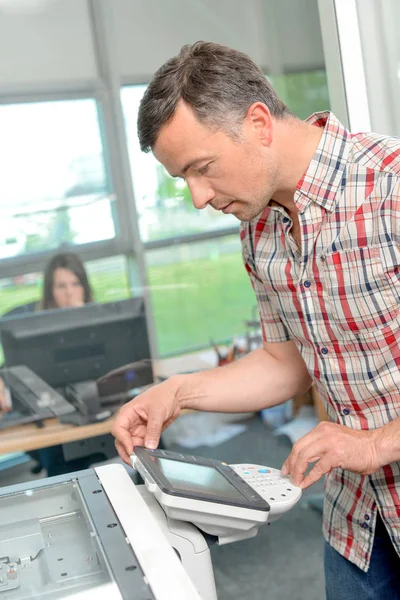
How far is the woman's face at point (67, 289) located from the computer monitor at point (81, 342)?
3 cm

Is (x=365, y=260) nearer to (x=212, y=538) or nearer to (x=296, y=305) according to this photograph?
(x=296, y=305)

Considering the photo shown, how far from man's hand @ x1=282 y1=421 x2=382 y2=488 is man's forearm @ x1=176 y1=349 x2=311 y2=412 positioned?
0.90 feet

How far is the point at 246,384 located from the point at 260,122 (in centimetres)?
51

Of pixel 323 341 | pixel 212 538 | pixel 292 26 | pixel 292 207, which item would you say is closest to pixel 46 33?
pixel 292 26

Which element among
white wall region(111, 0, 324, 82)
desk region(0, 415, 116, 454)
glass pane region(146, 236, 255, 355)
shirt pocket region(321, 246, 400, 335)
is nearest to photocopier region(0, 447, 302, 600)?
shirt pocket region(321, 246, 400, 335)

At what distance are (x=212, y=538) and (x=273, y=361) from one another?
0.45m

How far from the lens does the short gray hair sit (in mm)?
1196

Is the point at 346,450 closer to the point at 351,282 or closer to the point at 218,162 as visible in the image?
the point at 351,282

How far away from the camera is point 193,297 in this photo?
272cm

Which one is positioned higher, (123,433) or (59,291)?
(59,291)

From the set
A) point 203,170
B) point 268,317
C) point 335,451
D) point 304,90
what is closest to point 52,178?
point 304,90

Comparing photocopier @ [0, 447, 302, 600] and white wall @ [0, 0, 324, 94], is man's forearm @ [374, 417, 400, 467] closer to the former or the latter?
photocopier @ [0, 447, 302, 600]

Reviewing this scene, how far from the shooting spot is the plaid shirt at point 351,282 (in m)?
1.21

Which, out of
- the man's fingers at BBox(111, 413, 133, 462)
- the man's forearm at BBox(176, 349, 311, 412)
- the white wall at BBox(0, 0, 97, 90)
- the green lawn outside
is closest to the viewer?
the man's fingers at BBox(111, 413, 133, 462)
